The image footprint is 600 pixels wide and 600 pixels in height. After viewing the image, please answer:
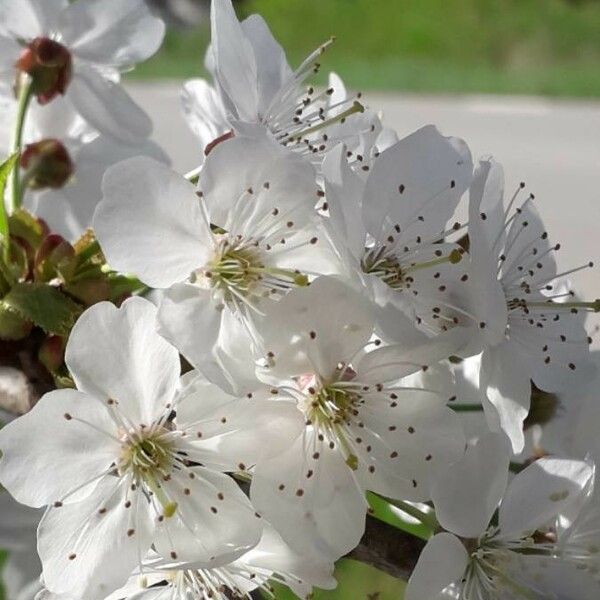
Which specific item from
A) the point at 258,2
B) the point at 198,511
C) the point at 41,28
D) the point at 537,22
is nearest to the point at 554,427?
the point at 198,511

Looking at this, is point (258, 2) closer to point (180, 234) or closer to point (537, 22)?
point (537, 22)

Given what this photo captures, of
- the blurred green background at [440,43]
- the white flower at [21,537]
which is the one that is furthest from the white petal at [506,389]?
the blurred green background at [440,43]

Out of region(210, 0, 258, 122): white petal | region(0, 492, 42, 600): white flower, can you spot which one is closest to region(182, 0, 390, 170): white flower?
region(210, 0, 258, 122): white petal

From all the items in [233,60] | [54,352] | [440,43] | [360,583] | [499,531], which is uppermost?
[233,60]

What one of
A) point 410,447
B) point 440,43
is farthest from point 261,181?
point 440,43

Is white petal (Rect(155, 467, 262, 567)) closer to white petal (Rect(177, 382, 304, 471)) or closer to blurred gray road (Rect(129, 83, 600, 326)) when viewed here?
white petal (Rect(177, 382, 304, 471))

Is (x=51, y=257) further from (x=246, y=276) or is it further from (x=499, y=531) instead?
(x=499, y=531)

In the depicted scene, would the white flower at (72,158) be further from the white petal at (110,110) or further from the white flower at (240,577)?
the white flower at (240,577)
